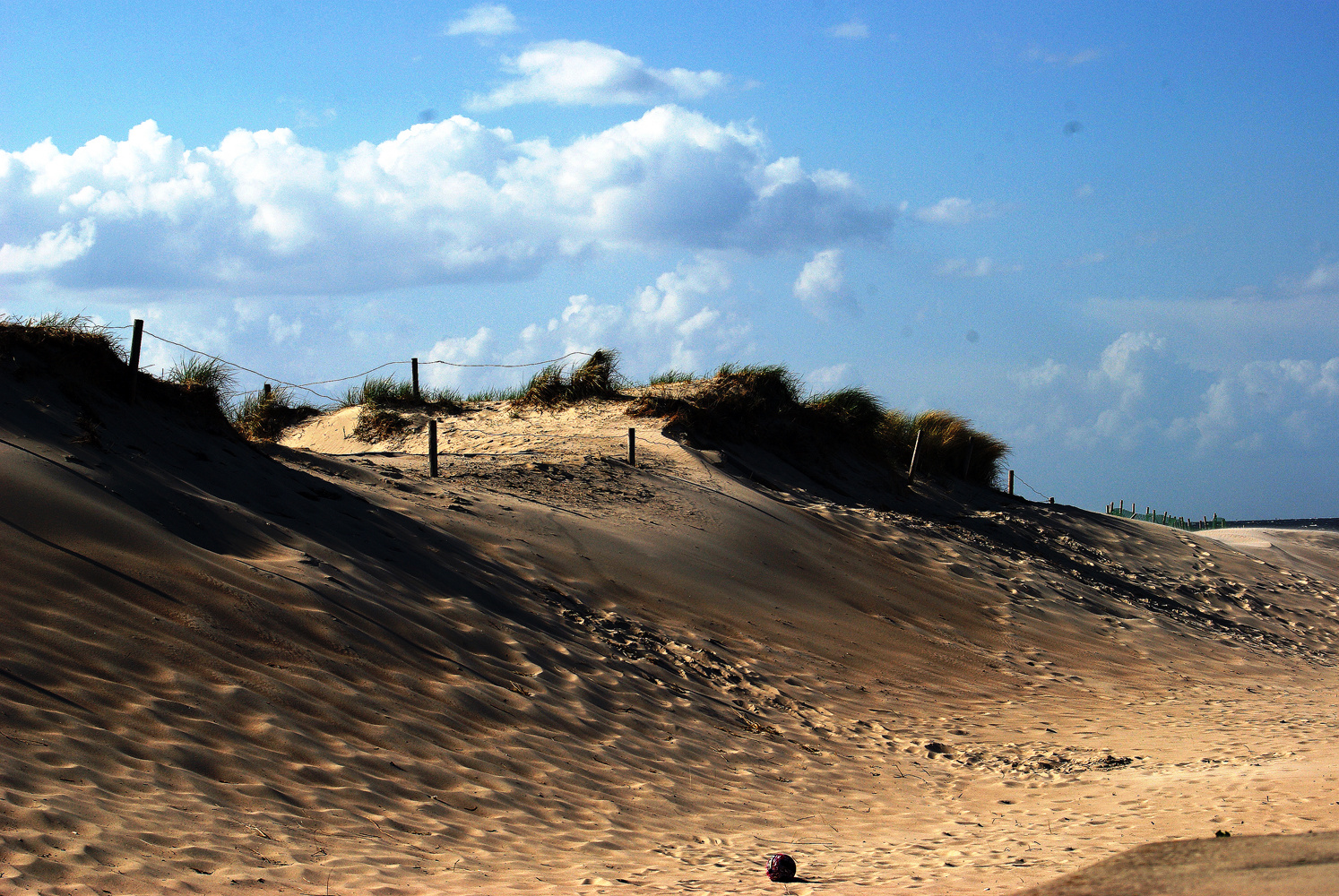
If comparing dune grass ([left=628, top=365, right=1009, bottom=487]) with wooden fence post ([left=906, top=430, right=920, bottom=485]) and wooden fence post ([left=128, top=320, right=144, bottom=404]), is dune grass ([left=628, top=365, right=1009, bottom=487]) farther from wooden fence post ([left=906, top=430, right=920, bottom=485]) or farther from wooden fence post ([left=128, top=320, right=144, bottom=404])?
wooden fence post ([left=128, top=320, right=144, bottom=404])

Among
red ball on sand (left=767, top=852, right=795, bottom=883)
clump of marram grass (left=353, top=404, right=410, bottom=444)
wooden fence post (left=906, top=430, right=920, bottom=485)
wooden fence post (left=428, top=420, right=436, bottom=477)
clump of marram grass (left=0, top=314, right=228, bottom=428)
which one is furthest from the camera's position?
wooden fence post (left=906, top=430, right=920, bottom=485)

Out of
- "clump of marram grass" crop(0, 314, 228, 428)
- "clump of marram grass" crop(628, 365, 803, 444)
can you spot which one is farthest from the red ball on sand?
"clump of marram grass" crop(628, 365, 803, 444)

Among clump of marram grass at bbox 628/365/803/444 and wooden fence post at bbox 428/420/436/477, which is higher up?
clump of marram grass at bbox 628/365/803/444

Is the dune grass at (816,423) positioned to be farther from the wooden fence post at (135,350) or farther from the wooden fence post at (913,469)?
the wooden fence post at (135,350)

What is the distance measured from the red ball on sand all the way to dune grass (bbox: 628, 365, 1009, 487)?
13.0 m

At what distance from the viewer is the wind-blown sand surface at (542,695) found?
4.47m

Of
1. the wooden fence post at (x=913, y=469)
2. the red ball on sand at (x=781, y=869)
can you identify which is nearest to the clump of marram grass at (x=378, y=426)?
the wooden fence post at (x=913, y=469)

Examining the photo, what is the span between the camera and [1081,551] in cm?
1839

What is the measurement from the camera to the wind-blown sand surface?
14.7ft

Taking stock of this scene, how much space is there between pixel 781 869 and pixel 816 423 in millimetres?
15905

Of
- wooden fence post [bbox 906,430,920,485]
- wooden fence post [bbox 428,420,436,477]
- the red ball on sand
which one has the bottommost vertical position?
the red ball on sand

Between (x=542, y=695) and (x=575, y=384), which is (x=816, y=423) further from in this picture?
(x=542, y=695)

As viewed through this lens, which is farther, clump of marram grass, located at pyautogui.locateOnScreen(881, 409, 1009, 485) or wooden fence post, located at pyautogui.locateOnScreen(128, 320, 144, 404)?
clump of marram grass, located at pyautogui.locateOnScreen(881, 409, 1009, 485)

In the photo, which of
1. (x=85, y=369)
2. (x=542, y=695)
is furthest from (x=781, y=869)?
(x=85, y=369)
